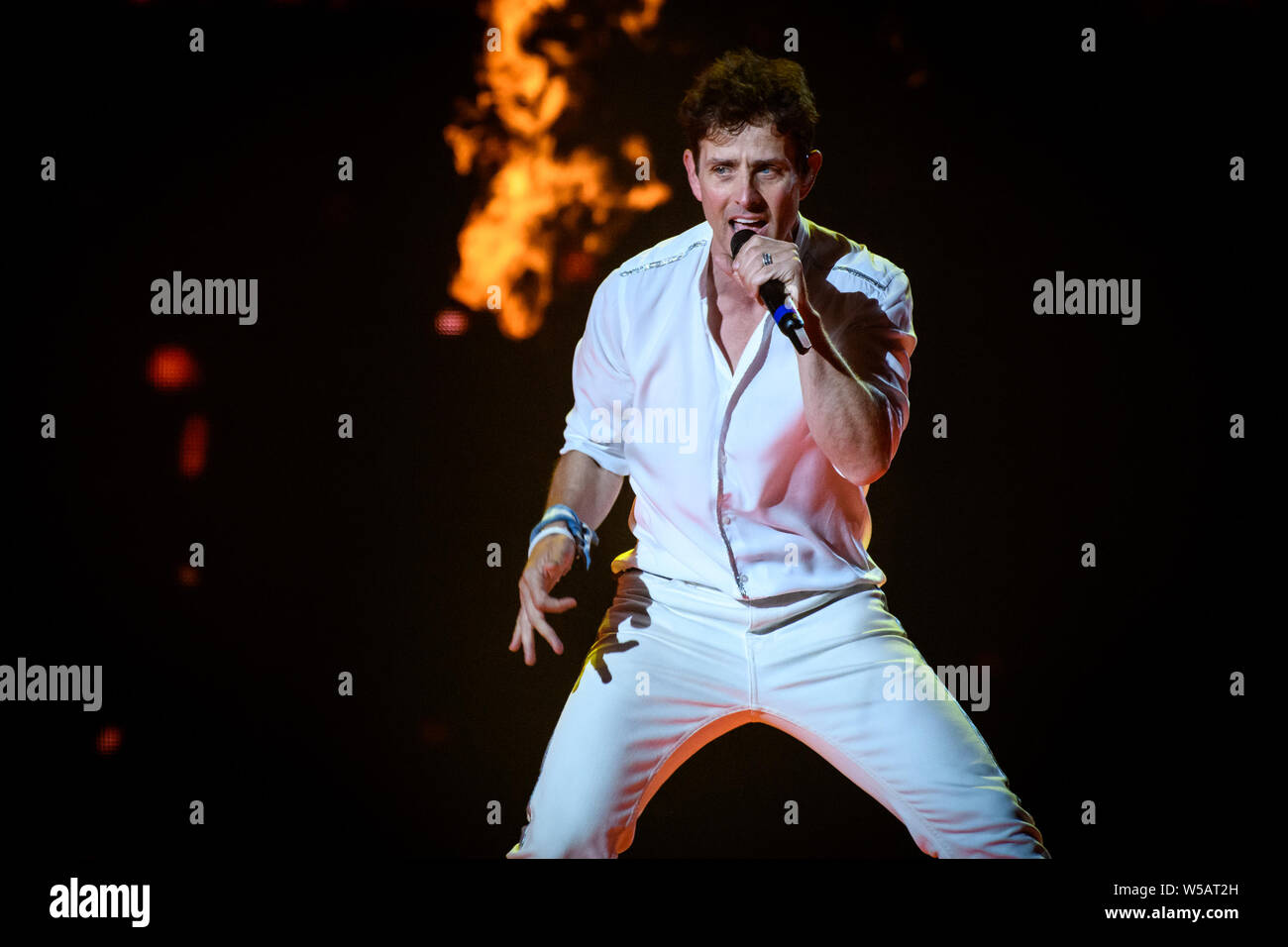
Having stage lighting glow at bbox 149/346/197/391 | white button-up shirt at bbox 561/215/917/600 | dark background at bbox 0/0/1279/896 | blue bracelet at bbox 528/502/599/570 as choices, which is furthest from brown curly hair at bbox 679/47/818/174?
stage lighting glow at bbox 149/346/197/391

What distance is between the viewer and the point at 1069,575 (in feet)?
9.65

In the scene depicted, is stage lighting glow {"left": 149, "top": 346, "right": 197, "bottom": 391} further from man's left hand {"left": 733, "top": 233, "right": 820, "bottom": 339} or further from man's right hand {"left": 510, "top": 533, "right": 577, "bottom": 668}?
man's left hand {"left": 733, "top": 233, "right": 820, "bottom": 339}

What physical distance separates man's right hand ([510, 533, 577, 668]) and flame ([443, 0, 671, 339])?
0.71m

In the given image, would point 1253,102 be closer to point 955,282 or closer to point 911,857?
point 955,282

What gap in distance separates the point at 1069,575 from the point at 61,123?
303cm

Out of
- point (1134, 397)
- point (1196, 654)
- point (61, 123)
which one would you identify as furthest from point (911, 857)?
point (61, 123)

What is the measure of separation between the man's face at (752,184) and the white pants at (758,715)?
2.80 ft

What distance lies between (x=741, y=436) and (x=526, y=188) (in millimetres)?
962

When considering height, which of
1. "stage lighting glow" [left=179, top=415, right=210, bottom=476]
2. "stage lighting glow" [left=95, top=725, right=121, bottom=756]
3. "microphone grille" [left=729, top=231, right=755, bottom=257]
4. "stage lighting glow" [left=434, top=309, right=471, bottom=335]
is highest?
"microphone grille" [left=729, top=231, right=755, bottom=257]

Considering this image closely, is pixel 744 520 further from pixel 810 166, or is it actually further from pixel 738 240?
pixel 810 166

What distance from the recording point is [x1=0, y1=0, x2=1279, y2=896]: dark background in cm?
295

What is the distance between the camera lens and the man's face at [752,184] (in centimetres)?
256

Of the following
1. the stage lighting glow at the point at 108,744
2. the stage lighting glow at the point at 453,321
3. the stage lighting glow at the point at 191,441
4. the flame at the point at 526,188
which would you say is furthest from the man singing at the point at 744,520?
the stage lighting glow at the point at 108,744

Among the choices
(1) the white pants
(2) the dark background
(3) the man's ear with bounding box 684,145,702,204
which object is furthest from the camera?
(2) the dark background
